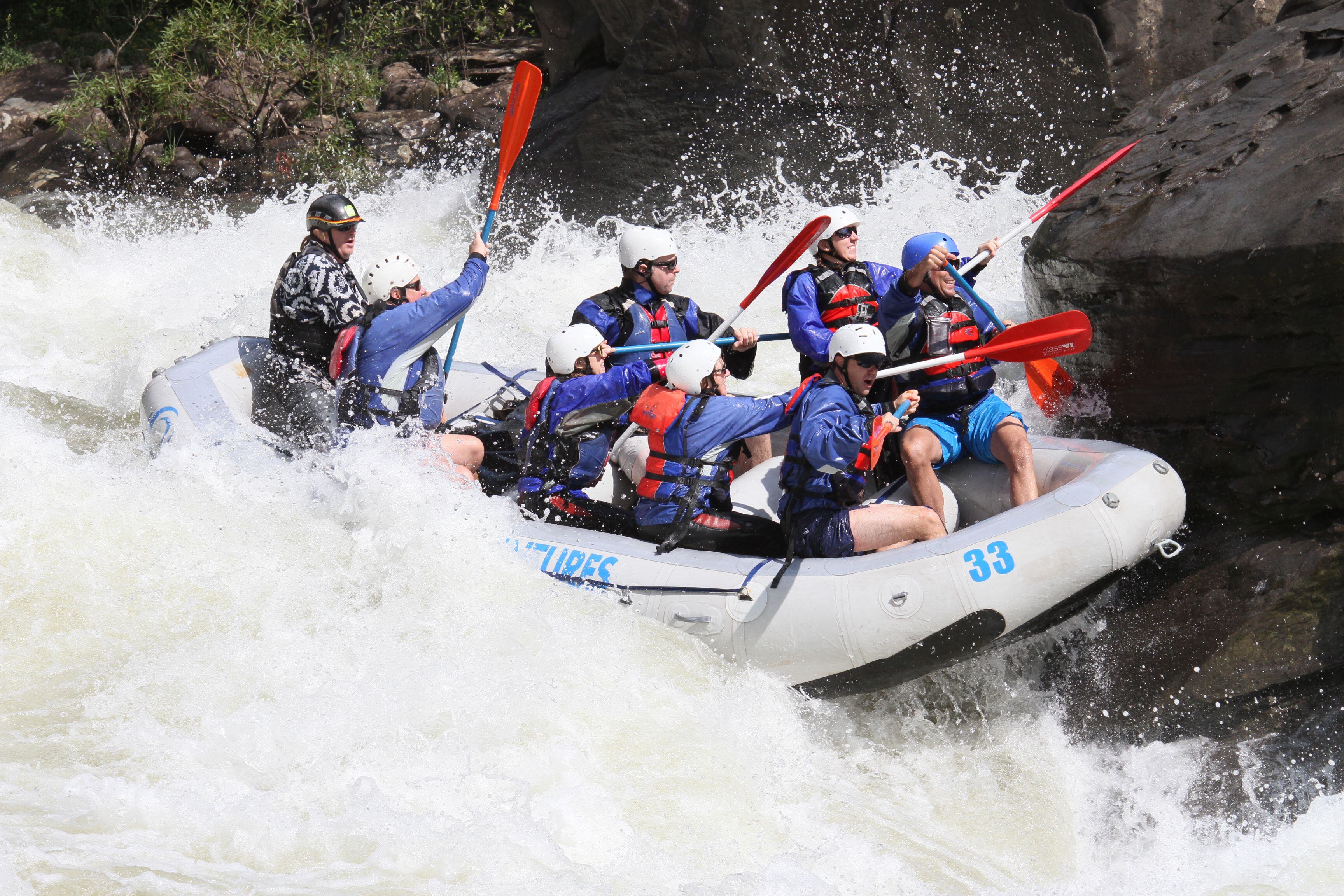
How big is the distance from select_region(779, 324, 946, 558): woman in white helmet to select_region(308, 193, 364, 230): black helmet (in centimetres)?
222

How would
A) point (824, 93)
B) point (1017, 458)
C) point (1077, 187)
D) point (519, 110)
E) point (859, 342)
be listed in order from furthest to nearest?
point (824, 93) < point (519, 110) < point (1077, 187) < point (1017, 458) < point (859, 342)

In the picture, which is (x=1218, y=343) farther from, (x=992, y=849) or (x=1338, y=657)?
(x=992, y=849)

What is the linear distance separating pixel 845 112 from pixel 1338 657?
5.33 meters

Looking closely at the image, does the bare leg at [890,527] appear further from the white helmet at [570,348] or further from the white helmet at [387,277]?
the white helmet at [387,277]

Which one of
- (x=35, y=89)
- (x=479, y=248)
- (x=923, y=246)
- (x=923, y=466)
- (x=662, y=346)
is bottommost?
(x=923, y=466)

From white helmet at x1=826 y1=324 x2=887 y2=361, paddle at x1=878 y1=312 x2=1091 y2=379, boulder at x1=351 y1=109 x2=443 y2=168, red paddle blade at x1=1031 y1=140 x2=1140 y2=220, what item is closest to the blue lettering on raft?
white helmet at x1=826 y1=324 x2=887 y2=361

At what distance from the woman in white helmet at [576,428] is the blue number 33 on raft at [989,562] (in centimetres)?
132

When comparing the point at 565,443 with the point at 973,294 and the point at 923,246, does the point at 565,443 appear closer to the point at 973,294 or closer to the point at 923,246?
the point at 923,246

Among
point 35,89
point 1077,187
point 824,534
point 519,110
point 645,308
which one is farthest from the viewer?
point 35,89

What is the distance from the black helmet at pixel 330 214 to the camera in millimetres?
5043

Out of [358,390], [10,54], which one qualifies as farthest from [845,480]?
[10,54]

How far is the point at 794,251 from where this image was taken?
5.24 m

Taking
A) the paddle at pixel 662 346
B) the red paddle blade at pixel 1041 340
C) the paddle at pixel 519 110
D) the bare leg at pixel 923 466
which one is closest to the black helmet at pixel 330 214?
the paddle at pixel 519 110

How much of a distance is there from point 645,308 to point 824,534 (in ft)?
4.73
